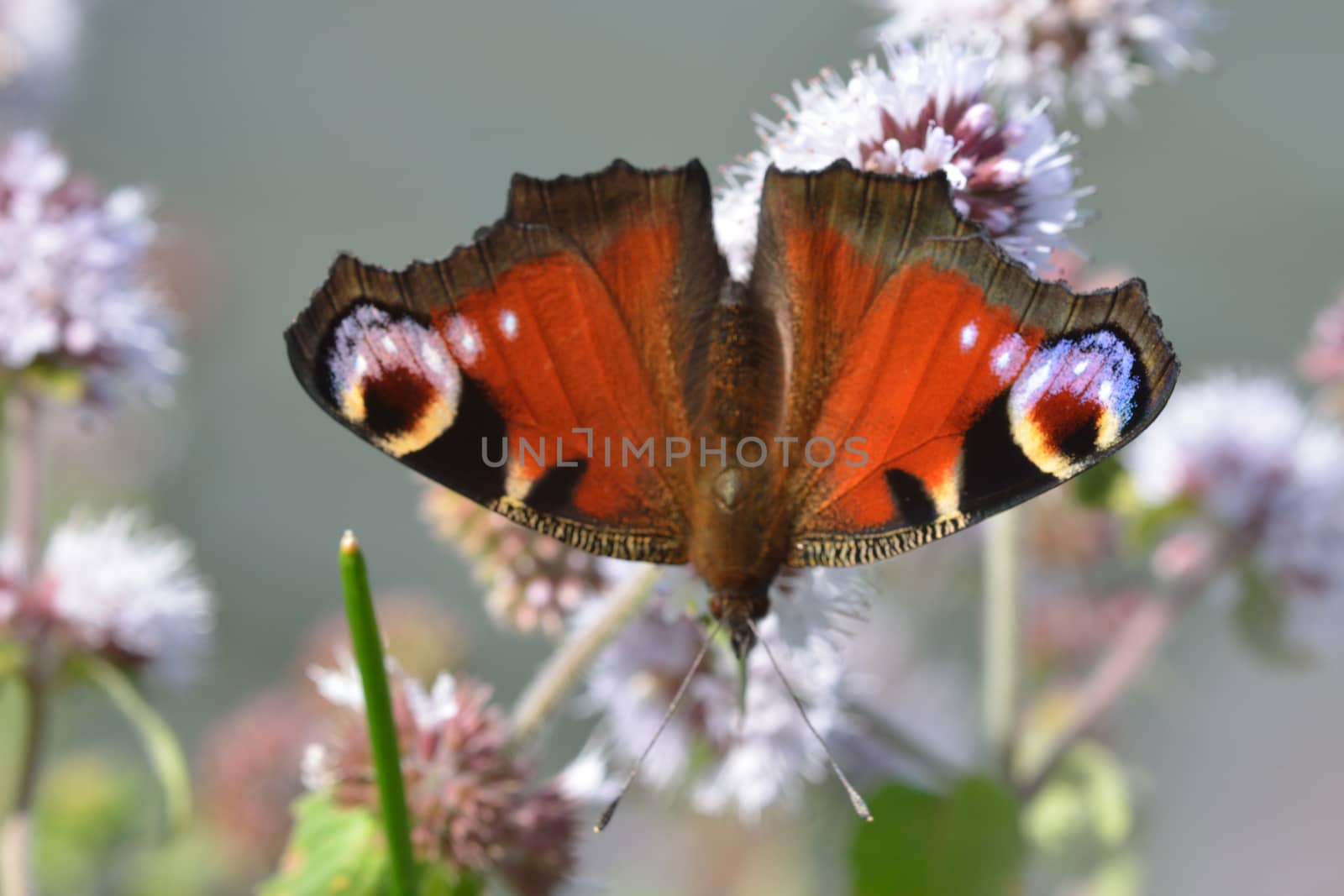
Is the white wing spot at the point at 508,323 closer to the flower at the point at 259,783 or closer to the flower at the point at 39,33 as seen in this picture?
the flower at the point at 259,783

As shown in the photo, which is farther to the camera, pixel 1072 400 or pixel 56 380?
pixel 56 380

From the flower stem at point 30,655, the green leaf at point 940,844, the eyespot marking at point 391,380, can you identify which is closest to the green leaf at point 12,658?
the flower stem at point 30,655

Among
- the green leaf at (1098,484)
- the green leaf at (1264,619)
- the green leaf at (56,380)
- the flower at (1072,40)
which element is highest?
the flower at (1072,40)

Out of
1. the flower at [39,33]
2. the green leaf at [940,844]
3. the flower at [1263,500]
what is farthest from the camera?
the flower at [39,33]

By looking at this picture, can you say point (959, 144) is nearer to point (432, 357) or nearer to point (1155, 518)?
point (432, 357)

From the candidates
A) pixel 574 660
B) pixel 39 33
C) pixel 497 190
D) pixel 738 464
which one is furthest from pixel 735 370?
pixel 497 190

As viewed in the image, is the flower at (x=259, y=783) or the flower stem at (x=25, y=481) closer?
the flower stem at (x=25, y=481)

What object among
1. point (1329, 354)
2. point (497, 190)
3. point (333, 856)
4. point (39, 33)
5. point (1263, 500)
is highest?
point (497, 190)
